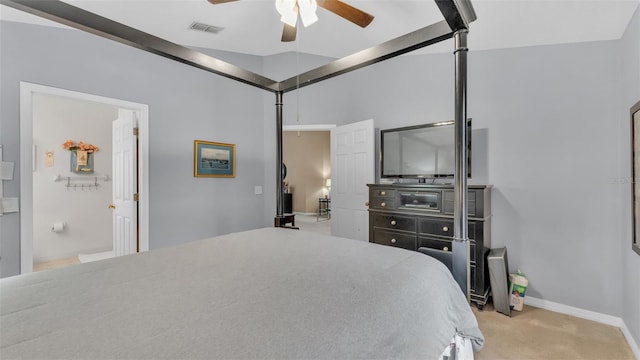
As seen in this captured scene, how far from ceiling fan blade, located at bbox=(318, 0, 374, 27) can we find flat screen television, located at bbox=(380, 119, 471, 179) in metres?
1.39

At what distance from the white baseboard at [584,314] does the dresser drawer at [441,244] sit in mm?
821

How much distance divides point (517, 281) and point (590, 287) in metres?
0.59

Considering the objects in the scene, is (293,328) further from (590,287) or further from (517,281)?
(590,287)

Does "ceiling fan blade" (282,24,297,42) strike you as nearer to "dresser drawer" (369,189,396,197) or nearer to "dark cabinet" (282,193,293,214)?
"dresser drawer" (369,189,396,197)

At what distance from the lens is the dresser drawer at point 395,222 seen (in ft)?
9.52

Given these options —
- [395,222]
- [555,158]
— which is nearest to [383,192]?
[395,222]

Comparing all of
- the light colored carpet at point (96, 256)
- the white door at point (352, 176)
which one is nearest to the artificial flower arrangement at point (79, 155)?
the light colored carpet at point (96, 256)

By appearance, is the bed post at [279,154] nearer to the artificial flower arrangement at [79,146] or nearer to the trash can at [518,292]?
the trash can at [518,292]

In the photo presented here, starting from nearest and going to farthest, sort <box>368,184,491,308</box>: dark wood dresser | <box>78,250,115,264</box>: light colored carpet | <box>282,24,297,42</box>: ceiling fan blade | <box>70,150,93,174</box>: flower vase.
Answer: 1. <box>282,24,297,42</box>: ceiling fan blade
2. <box>368,184,491,308</box>: dark wood dresser
3. <box>78,250,115,264</box>: light colored carpet
4. <box>70,150,93,174</box>: flower vase

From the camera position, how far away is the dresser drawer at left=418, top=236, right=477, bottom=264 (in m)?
2.64

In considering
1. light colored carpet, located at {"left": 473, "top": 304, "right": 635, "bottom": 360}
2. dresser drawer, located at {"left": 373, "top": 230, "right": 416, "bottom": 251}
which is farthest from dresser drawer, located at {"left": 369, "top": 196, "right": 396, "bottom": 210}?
light colored carpet, located at {"left": 473, "top": 304, "right": 635, "bottom": 360}

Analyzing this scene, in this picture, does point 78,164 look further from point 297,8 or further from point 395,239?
point 395,239

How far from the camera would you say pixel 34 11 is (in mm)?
1060

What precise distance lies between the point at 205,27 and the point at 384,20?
188 centimetres
